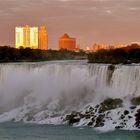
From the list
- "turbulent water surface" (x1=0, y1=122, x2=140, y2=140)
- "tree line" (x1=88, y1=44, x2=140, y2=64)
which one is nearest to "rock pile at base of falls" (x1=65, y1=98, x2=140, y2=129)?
"turbulent water surface" (x1=0, y1=122, x2=140, y2=140)

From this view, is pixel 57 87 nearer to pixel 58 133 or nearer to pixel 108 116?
pixel 108 116

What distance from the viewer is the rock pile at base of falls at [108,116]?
3878 centimetres

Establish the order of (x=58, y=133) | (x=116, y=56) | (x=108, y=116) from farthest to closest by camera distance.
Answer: (x=116, y=56)
(x=108, y=116)
(x=58, y=133)

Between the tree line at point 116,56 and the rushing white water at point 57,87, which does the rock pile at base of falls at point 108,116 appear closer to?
the rushing white water at point 57,87

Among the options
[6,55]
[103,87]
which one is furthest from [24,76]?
[6,55]

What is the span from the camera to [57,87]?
161ft

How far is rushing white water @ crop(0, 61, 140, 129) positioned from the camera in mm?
44562

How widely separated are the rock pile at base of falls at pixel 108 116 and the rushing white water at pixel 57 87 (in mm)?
1619

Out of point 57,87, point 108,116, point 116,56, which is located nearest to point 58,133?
point 108,116

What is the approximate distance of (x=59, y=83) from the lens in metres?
49.5

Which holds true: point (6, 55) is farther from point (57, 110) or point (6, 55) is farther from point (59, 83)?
point (57, 110)

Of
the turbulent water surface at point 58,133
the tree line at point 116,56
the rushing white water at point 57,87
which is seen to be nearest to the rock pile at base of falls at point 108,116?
the turbulent water surface at point 58,133

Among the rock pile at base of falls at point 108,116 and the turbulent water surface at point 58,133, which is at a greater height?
the rock pile at base of falls at point 108,116

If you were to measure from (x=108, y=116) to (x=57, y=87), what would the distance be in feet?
32.3
